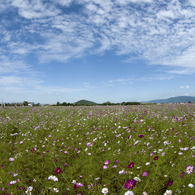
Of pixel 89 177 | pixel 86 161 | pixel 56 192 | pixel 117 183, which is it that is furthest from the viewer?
pixel 86 161

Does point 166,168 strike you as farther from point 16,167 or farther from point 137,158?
point 16,167

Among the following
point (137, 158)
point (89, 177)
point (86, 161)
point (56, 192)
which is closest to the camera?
point (56, 192)

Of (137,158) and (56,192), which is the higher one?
(137,158)

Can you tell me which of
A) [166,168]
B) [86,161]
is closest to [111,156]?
[86,161]

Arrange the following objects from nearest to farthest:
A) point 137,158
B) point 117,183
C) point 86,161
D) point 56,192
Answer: point 56,192, point 117,183, point 137,158, point 86,161

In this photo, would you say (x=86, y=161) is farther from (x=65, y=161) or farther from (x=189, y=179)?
(x=189, y=179)

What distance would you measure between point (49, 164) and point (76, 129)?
8.96ft

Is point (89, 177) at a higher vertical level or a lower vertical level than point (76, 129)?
lower

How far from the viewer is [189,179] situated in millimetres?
2732

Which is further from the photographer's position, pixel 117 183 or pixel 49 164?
pixel 49 164

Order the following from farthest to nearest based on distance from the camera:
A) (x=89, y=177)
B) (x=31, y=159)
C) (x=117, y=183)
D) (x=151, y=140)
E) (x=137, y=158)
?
(x=151, y=140) → (x=31, y=159) → (x=137, y=158) → (x=89, y=177) → (x=117, y=183)

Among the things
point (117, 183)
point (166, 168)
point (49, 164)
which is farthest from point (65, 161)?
point (166, 168)

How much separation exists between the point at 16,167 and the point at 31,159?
0.47 m

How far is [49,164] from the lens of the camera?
370 cm
